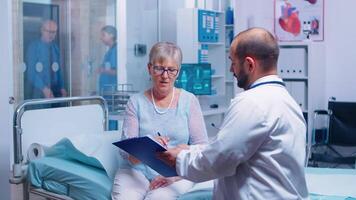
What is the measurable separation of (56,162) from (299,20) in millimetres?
4022

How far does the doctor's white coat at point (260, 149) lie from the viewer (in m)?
1.77

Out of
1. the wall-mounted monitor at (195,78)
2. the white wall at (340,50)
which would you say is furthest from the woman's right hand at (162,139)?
the white wall at (340,50)

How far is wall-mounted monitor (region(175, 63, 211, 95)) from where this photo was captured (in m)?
5.54

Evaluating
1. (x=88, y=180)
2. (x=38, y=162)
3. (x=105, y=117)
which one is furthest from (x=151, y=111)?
(x=105, y=117)

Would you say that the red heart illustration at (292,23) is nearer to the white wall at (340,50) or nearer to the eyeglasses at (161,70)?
the white wall at (340,50)

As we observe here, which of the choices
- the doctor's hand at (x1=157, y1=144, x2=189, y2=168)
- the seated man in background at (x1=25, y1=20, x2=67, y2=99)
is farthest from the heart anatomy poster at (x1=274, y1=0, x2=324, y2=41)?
the doctor's hand at (x1=157, y1=144, x2=189, y2=168)

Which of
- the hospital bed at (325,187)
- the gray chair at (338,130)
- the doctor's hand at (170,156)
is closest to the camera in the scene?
the doctor's hand at (170,156)

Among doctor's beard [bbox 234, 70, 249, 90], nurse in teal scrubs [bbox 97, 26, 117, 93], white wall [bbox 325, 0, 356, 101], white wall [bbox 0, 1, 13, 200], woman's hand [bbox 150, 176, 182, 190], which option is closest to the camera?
doctor's beard [bbox 234, 70, 249, 90]

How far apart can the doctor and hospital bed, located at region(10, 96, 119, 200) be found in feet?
3.54

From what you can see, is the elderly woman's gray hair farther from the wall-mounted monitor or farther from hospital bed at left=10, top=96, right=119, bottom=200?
the wall-mounted monitor

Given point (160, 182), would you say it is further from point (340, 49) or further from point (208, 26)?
point (208, 26)

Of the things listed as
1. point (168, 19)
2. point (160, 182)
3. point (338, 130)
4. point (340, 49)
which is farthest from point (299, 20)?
point (160, 182)

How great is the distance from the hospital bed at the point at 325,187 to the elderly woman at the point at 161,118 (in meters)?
0.17

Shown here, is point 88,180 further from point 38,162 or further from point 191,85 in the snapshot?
point 191,85
